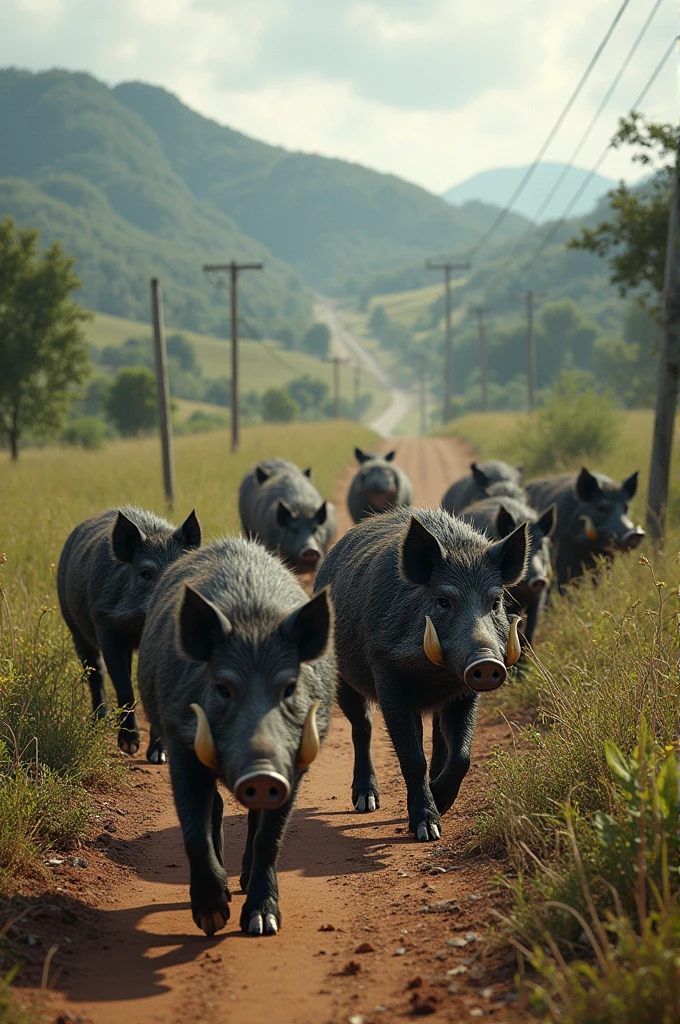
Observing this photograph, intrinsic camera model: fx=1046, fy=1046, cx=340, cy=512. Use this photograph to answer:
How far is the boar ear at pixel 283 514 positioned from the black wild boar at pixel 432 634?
5.78 meters

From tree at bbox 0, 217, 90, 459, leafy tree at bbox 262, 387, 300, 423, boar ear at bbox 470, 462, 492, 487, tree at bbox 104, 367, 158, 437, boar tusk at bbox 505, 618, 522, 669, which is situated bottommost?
leafy tree at bbox 262, 387, 300, 423

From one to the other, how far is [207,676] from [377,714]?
5.33 m

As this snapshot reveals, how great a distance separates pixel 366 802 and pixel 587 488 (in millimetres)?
6035

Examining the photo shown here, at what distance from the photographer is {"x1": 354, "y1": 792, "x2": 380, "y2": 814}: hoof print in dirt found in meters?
6.59

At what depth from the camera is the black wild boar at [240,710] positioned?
13.9ft

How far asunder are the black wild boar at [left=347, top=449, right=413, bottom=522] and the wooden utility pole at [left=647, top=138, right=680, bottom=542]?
392cm

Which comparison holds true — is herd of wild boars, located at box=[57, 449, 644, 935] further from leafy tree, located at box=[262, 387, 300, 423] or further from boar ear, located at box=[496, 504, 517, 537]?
leafy tree, located at box=[262, 387, 300, 423]

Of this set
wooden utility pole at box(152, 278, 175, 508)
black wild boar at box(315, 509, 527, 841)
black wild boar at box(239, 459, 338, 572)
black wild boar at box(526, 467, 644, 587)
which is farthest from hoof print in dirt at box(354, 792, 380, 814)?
wooden utility pole at box(152, 278, 175, 508)

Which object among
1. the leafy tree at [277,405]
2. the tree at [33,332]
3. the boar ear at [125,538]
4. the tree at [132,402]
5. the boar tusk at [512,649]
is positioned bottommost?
the leafy tree at [277,405]

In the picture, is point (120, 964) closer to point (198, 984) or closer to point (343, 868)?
point (198, 984)

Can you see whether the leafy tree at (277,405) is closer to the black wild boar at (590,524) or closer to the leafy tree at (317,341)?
the leafy tree at (317,341)

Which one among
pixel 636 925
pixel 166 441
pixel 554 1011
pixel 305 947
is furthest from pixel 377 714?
pixel 166 441

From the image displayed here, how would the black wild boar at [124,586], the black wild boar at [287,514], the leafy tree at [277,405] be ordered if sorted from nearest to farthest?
the black wild boar at [124,586] → the black wild boar at [287,514] → the leafy tree at [277,405]

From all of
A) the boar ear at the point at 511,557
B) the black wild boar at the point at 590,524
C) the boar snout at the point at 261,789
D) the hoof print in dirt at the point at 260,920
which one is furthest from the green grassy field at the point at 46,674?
the black wild boar at the point at 590,524
